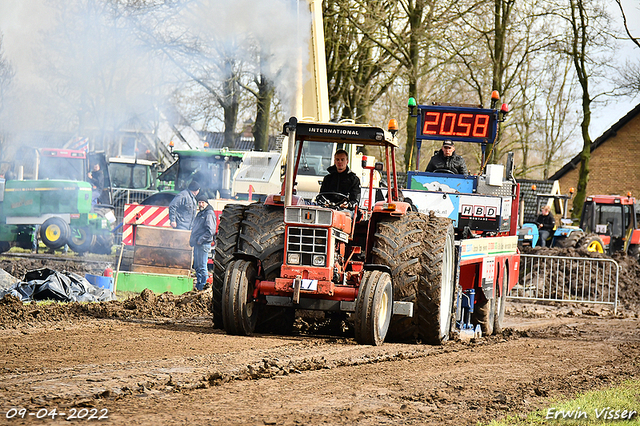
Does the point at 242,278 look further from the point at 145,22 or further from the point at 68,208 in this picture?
the point at 68,208

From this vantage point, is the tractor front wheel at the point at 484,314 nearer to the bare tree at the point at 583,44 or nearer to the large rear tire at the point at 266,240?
the large rear tire at the point at 266,240

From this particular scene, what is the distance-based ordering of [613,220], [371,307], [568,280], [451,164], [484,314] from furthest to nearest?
[613,220], [568,280], [451,164], [484,314], [371,307]

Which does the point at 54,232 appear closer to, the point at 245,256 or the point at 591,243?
the point at 245,256

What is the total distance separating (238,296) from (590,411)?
3.83m

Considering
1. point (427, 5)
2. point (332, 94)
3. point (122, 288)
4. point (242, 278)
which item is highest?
point (427, 5)

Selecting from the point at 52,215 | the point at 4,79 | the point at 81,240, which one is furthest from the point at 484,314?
the point at 52,215

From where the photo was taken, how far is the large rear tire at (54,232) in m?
19.1

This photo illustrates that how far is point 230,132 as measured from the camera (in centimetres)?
2319

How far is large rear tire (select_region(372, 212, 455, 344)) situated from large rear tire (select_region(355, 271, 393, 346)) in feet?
0.97

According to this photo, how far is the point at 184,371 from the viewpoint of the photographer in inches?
239

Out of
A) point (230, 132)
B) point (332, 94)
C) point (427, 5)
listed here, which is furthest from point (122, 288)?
point (427, 5)

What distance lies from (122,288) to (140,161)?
10683mm
